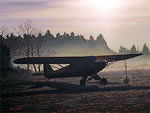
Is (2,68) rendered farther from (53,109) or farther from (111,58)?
(53,109)

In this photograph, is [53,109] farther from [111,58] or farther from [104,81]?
[111,58]

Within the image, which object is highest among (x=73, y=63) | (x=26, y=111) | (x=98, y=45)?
(x=98, y=45)

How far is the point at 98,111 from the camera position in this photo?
13.4 metres

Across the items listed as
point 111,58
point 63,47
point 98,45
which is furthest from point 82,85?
point 98,45

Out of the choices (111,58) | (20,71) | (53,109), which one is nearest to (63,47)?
(20,71)

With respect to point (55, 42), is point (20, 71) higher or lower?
lower

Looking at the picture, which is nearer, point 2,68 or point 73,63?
point 73,63

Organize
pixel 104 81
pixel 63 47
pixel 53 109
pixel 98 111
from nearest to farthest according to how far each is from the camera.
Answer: pixel 98 111 → pixel 53 109 → pixel 104 81 → pixel 63 47

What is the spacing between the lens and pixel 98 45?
13338 centimetres

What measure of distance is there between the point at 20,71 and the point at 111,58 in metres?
18.4

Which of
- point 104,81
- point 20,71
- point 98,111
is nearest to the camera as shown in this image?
point 98,111

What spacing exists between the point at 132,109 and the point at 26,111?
209 inches

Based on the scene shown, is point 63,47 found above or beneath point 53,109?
above

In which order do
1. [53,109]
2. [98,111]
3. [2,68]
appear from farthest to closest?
[2,68]
[53,109]
[98,111]
